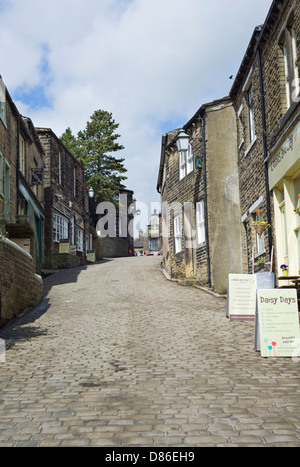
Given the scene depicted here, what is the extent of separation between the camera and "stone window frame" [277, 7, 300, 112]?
10766 mm

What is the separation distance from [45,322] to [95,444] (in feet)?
25.1

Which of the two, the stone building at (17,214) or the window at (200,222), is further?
the window at (200,222)

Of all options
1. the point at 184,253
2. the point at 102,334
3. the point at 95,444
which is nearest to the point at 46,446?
the point at 95,444

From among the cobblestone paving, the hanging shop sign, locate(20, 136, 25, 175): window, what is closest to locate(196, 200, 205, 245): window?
the cobblestone paving

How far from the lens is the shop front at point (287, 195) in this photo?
34.4ft

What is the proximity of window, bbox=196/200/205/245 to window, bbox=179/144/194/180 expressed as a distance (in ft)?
6.84

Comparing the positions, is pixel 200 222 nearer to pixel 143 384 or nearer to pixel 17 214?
pixel 17 214

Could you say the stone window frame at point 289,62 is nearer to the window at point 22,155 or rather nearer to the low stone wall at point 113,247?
the window at point 22,155

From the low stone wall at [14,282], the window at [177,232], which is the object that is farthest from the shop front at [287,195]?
the window at [177,232]

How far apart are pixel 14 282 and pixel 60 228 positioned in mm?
19646

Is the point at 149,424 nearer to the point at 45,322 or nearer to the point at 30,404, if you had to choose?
the point at 30,404

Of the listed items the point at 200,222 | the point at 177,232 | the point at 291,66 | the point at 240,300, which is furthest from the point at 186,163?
the point at 240,300

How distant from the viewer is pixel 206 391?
19.1 ft

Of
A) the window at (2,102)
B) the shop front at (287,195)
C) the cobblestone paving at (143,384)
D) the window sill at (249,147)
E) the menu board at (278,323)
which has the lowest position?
the cobblestone paving at (143,384)
